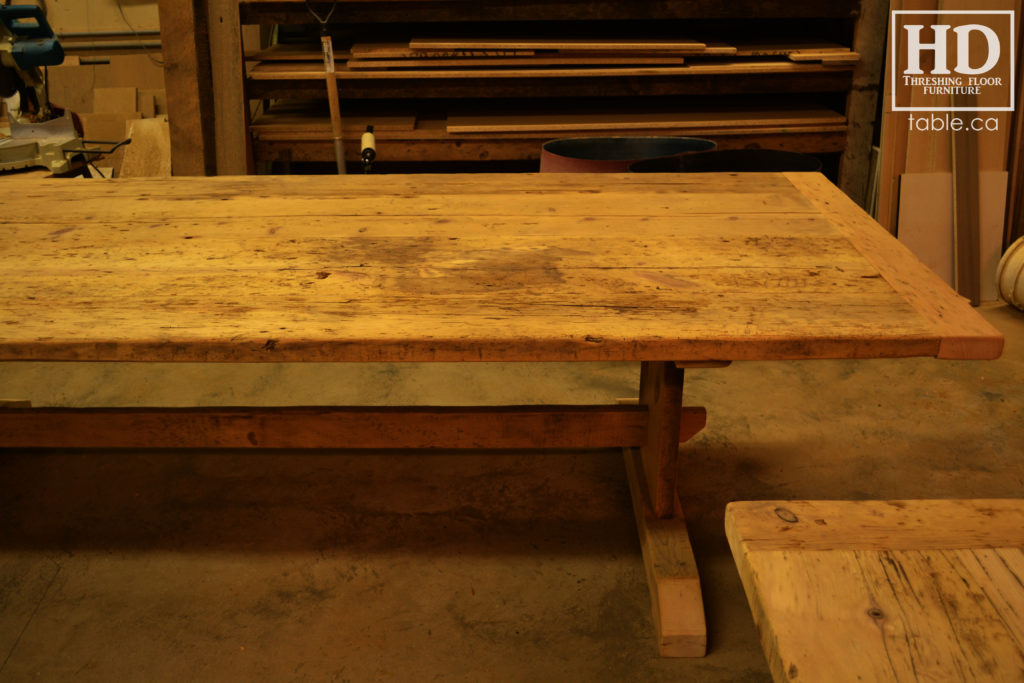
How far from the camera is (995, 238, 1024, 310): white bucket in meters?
3.47

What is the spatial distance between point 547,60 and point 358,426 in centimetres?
222

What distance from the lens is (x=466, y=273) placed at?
1.66m

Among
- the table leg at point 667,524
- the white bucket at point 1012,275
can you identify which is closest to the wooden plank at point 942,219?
the white bucket at point 1012,275

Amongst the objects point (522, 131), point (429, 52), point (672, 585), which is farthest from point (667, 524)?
point (429, 52)

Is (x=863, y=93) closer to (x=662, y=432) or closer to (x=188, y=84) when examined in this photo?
(x=662, y=432)

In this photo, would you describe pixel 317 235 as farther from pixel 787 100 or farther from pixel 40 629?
pixel 787 100

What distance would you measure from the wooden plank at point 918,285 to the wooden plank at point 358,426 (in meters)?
0.65

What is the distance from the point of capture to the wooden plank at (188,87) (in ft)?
11.6

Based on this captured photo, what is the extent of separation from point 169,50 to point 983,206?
3.57 metres

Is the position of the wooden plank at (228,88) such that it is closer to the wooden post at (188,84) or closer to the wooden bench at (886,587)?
the wooden post at (188,84)

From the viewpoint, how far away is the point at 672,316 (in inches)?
56.8

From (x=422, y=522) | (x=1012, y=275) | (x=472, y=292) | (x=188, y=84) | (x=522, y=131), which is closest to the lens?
(x=472, y=292)

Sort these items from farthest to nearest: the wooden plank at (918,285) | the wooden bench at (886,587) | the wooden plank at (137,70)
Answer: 1. the wooden plank at (137,70)
2. the wooden plank at (918,285)
3. the wooden bench at (886,587)

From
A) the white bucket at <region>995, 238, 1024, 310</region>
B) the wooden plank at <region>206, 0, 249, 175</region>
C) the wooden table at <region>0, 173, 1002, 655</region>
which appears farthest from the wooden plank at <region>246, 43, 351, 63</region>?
Result: the white bucket at <region>995, 238, 1024, 310</region>
